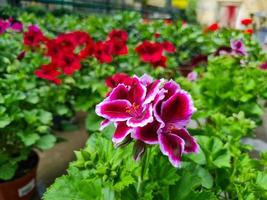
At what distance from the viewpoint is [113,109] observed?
0.72 meters

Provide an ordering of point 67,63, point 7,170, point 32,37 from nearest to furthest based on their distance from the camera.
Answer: point 7,170
point 67,63
point 32,37

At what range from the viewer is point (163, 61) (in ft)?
7.42

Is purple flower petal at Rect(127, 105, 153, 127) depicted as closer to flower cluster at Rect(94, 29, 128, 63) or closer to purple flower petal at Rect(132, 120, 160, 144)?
purple flower petal at Rect(132, 120, 160, 144)

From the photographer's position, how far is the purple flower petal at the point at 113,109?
70cm

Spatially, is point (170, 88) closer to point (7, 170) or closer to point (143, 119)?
point (143, 119)

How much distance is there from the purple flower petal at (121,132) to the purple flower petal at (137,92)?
0.06 m

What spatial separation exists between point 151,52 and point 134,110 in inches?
62.9

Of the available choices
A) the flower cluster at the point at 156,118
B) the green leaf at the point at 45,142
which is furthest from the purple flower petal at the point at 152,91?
the green leaf at the point at 45,142

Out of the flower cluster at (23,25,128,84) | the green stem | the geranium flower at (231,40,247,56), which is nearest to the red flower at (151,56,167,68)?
the flower cluster at (23,25,128,84)

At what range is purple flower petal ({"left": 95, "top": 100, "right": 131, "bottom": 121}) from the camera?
0.70 m

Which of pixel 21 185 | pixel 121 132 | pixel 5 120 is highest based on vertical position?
pixel 121 132

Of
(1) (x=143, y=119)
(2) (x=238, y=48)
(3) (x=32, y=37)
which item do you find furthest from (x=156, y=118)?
(3) (x=32, y=37)

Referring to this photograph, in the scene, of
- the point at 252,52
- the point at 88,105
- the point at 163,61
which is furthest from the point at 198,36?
the point at 88,105

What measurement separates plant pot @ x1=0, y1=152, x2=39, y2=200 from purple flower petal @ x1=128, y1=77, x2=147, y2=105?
1.23 m
